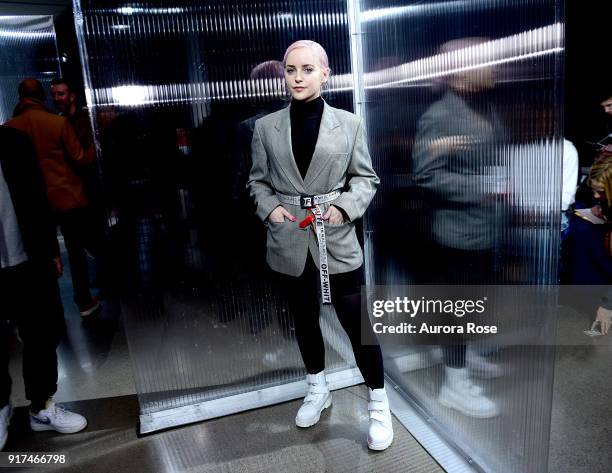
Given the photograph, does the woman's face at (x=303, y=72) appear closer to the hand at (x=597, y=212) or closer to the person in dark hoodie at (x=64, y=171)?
the person in dark hoodie at (x=64, y=171)

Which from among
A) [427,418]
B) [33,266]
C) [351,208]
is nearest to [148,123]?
[33,266]

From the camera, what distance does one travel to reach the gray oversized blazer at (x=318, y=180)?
188cm

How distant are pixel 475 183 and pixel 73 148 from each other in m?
2.64

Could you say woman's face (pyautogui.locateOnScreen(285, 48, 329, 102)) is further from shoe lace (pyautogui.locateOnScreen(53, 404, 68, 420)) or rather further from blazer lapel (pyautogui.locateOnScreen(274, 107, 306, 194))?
shoe lace (pyautogui.locateOnScreen(53, 404, 68, 420))

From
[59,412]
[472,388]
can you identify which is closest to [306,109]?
[472,388]

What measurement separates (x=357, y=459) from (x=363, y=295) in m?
0.65

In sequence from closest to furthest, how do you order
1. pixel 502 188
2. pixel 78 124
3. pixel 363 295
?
pixel 502 188
pixel 363 295
pixel 78 124

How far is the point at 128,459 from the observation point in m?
2.12

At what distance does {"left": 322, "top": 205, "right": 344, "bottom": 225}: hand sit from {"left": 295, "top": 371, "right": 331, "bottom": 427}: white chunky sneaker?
786 mm

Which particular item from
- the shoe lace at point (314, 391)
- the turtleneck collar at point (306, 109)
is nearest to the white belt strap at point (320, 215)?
the turtleneck collar at point (306, 109)

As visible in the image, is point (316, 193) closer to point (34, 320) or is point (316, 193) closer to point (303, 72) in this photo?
point (303, 72)

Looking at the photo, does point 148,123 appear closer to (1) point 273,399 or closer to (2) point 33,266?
(2) point 33,266

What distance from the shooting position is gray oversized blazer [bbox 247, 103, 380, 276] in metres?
1.88

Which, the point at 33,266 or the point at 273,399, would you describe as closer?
the point at 33,266
